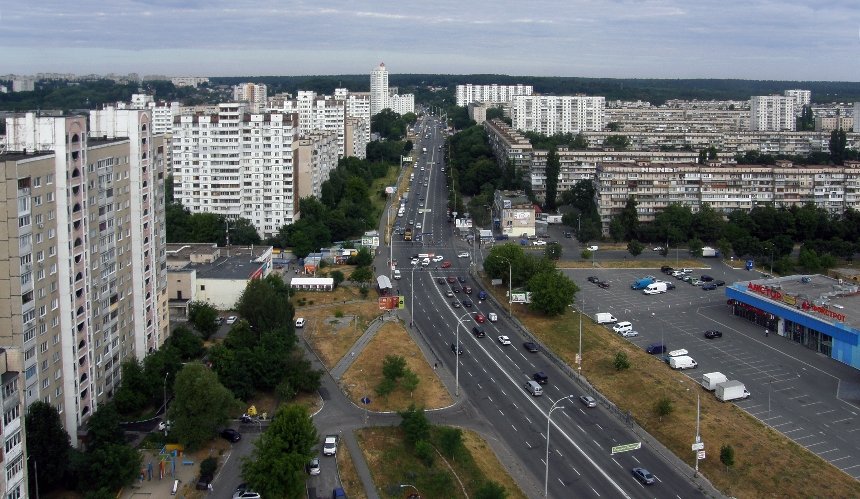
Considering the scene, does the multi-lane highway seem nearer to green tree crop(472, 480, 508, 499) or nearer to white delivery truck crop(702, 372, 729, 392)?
green tree crop(472, 480, 508, 499)

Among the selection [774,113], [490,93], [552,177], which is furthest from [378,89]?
[552,177]

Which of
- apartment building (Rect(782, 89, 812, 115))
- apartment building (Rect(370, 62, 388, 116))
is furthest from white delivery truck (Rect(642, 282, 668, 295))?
apartment building (Rect(370, 62, 388, 116))

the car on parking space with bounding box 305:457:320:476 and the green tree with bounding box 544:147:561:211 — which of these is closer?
the car on parking space with bounding box 305:457:320:476

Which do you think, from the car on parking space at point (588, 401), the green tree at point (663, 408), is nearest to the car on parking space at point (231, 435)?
the car on parking space at point (588, 401)

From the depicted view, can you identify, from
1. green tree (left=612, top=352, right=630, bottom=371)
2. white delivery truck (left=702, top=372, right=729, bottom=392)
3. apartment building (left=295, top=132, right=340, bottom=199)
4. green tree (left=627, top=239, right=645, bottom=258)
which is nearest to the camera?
white delivery truck (left=702, top=372, right=729, bottom=392)

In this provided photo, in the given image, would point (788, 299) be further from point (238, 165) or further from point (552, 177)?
point (238, 165)

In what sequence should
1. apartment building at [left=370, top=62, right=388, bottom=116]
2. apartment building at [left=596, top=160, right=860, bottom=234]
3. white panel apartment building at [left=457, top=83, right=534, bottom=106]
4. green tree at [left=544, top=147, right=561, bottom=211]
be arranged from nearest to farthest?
apartment building at [left=596, top=160, right=860, bottom=234] → green tree at [left=544, top=147, right=561, bottom=211] → apartment building at [left=370, top=62, right=388, bottom=116] → white panel apartment building at [left=457, top=83, right=534, bottom=106]
